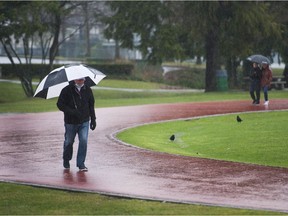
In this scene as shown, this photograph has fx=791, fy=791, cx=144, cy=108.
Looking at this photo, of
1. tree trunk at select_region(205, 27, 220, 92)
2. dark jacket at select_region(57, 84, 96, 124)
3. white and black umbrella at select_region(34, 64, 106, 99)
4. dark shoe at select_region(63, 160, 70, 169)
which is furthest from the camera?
tree trunk at select_region(205, 27, 220, 92)

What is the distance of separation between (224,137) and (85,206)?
9615 millimetres

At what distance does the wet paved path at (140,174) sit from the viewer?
40.2 ft

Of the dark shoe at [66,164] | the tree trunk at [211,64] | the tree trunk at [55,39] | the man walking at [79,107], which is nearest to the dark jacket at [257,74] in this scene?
the dark shoe at [66,164]

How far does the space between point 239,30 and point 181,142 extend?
25241 millimetres

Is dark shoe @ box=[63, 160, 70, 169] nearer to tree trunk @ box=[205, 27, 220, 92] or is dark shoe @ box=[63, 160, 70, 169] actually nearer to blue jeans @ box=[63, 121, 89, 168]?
blue jeans @ box=[63, 121, 89, 168]

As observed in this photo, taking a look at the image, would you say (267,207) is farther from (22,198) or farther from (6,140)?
(6,140)

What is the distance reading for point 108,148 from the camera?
18.7 m

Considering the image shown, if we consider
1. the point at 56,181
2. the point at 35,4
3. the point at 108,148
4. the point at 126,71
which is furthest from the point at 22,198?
the point at 126,71

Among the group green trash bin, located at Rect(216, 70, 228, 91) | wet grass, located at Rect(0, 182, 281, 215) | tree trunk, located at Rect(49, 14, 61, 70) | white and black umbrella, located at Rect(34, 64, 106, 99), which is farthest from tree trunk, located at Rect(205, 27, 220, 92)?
wet grass, located at Rect(0, 182, 281, 215)

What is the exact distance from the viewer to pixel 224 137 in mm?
20531

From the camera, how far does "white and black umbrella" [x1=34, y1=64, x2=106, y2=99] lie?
14469mm

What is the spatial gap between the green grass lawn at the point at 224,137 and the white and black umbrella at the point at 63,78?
12.6 feet

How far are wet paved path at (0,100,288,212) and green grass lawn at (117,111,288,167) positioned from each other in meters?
0.88

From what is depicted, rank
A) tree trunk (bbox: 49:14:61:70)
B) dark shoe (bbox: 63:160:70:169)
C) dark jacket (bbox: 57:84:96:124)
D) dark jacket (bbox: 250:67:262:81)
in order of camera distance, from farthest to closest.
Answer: tree trunk (bbox: 49:14:61:70), dark jacket (bbox: 250:67:262:81), dark shoe (bbox: 63:160:70:169), dark jacket (bbox: 57:84:96:124)
